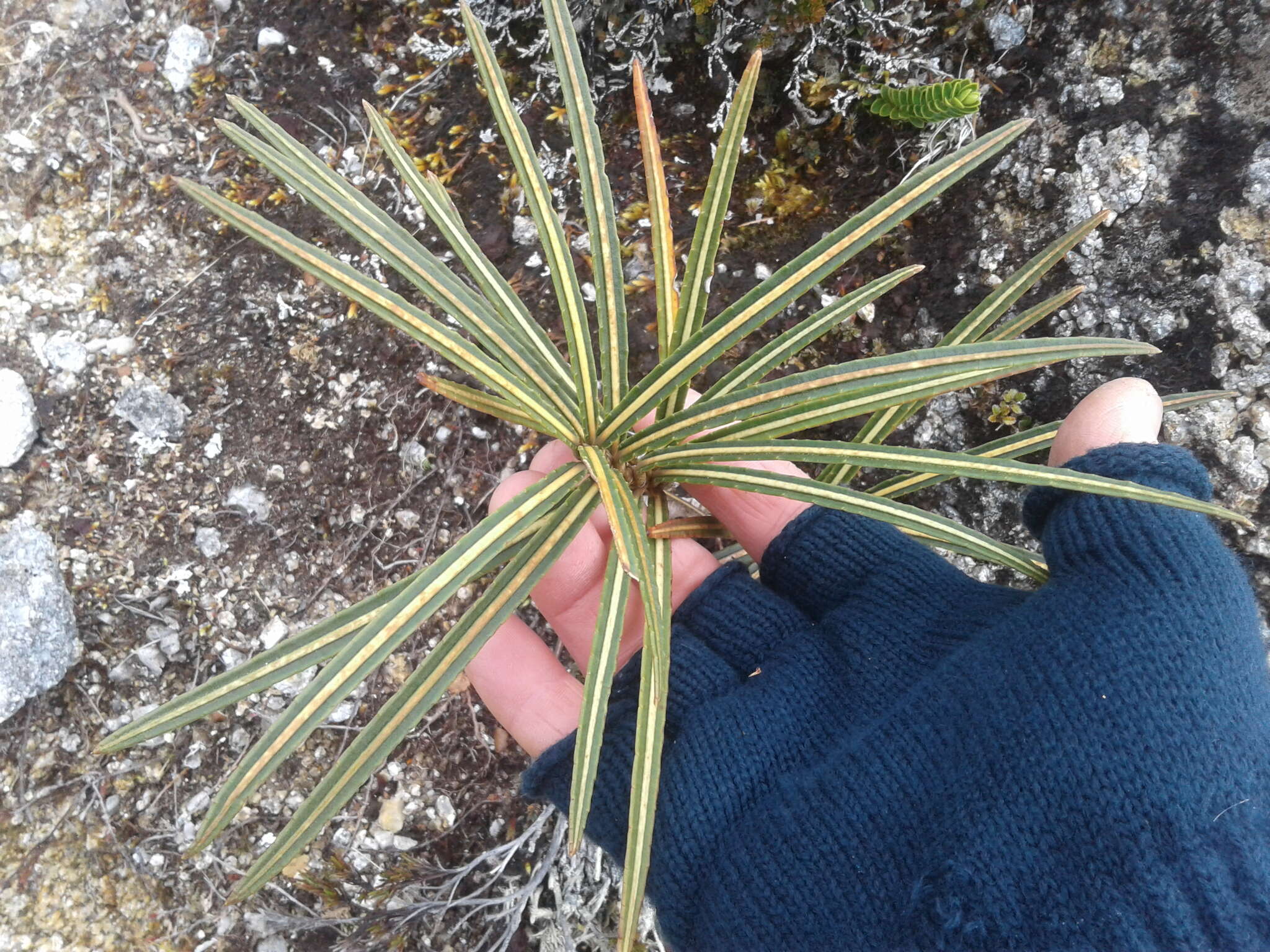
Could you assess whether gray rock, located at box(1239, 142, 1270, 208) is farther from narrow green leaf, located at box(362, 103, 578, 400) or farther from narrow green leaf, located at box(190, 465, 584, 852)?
narrow green leaf, located at box(190, 465, 584, 852)

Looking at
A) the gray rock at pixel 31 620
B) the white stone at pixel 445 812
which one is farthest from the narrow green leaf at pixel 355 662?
the gray rock at pixel 31 620

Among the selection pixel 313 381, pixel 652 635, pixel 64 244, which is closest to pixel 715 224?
pixel 652 635

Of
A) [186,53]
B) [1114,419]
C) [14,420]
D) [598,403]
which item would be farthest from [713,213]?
[14,420]

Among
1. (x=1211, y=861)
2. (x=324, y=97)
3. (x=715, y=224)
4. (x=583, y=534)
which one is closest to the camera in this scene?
(x=1211, y=861)

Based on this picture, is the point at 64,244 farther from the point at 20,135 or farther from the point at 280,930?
the point at 280,930

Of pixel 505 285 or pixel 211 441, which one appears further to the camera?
pixel 211 441

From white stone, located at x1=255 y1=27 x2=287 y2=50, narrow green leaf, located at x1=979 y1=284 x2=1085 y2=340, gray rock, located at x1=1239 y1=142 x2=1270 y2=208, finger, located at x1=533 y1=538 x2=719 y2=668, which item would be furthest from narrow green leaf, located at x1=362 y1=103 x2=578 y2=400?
gray rock, located at x1=1239 y1=142 x2=1270 y2=208

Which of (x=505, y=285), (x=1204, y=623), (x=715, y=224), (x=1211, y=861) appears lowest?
(x=1211, y=861)
